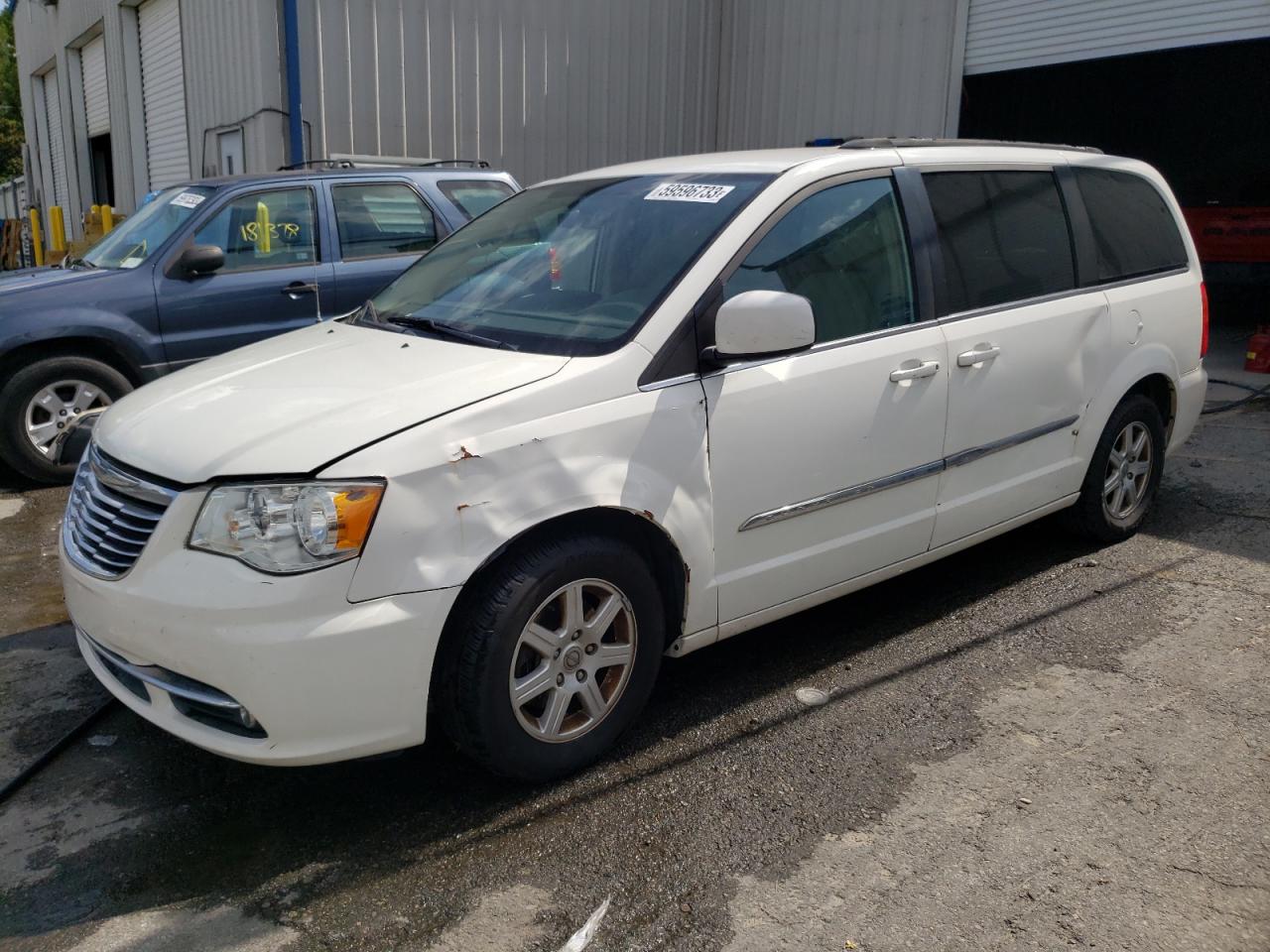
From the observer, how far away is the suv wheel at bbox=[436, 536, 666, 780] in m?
2.83

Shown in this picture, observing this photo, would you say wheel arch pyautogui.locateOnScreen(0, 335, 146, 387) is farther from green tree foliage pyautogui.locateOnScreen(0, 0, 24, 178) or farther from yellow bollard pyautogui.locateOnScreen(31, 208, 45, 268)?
green tree foliage pyautogui.locateOnScreen(0, 0, 24, 178)

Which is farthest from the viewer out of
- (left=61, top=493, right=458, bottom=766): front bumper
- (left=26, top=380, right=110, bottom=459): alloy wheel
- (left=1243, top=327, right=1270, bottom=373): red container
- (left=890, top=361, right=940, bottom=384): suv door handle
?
(left=1243, top=327, right=1270, bottom=373): red container

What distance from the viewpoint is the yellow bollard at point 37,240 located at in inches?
740

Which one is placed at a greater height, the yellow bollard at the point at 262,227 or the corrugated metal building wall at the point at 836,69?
the corrugated metal building wall at the point at 836,69

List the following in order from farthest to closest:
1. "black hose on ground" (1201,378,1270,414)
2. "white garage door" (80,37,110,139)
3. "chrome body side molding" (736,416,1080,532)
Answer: "white garage door" (80,37,110,139)
"black hose on ground" (1201,378,1270,414)
"chrome body side molding" (736,416,1080,532)

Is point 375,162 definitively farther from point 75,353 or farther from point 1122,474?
point 1122,474

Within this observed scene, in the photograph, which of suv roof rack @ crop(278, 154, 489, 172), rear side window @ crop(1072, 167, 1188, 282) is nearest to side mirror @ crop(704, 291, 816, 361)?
rear side window @ crop(1072, 167, 1188, 282)

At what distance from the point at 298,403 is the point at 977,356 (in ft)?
7.70

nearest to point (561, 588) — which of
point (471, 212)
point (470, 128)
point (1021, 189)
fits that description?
point (1021, 189)

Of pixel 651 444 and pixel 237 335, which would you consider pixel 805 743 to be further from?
pixel 237 335

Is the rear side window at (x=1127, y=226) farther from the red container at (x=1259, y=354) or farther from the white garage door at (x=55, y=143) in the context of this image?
the white garage door at (x=55, y=143)

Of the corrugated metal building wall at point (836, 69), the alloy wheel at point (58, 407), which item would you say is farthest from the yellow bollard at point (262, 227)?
the corrugated metal building wall at point (836, 69)

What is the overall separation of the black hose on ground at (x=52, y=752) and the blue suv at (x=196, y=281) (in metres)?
3.32

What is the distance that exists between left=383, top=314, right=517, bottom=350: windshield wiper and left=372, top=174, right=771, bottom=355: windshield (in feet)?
0.04
